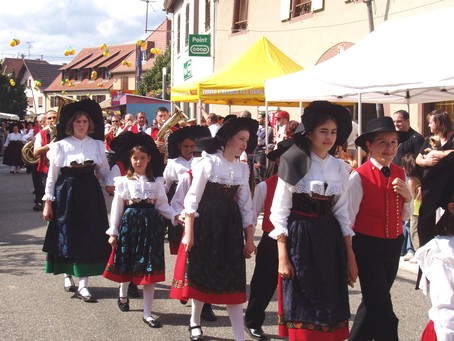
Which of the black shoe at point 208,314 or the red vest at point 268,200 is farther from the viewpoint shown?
the black shoe at point 208,314

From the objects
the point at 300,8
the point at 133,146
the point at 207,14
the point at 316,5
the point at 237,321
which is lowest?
the point at 237,321

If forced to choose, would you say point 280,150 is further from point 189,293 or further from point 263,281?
point 189,293

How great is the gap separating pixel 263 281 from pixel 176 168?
6.09 ft

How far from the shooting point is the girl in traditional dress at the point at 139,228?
5664 mm

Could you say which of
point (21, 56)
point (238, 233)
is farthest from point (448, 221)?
point (21, 56)

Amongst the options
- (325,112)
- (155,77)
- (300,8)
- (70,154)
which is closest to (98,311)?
(70,154)

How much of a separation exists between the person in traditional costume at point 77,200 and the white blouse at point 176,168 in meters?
0.62

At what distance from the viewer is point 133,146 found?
19.5ft

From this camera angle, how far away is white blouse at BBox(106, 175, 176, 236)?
579 cm

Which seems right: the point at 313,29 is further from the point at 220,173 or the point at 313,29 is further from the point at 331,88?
the point at 220,173

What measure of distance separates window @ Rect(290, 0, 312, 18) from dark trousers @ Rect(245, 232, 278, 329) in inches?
532

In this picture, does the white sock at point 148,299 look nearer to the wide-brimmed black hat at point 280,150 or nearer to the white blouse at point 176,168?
the white blouse at point 176,168

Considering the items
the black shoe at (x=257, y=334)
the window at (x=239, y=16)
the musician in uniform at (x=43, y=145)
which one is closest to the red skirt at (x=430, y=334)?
the black shoe at (x=257, y=334)

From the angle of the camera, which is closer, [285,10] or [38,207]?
[38,207]
